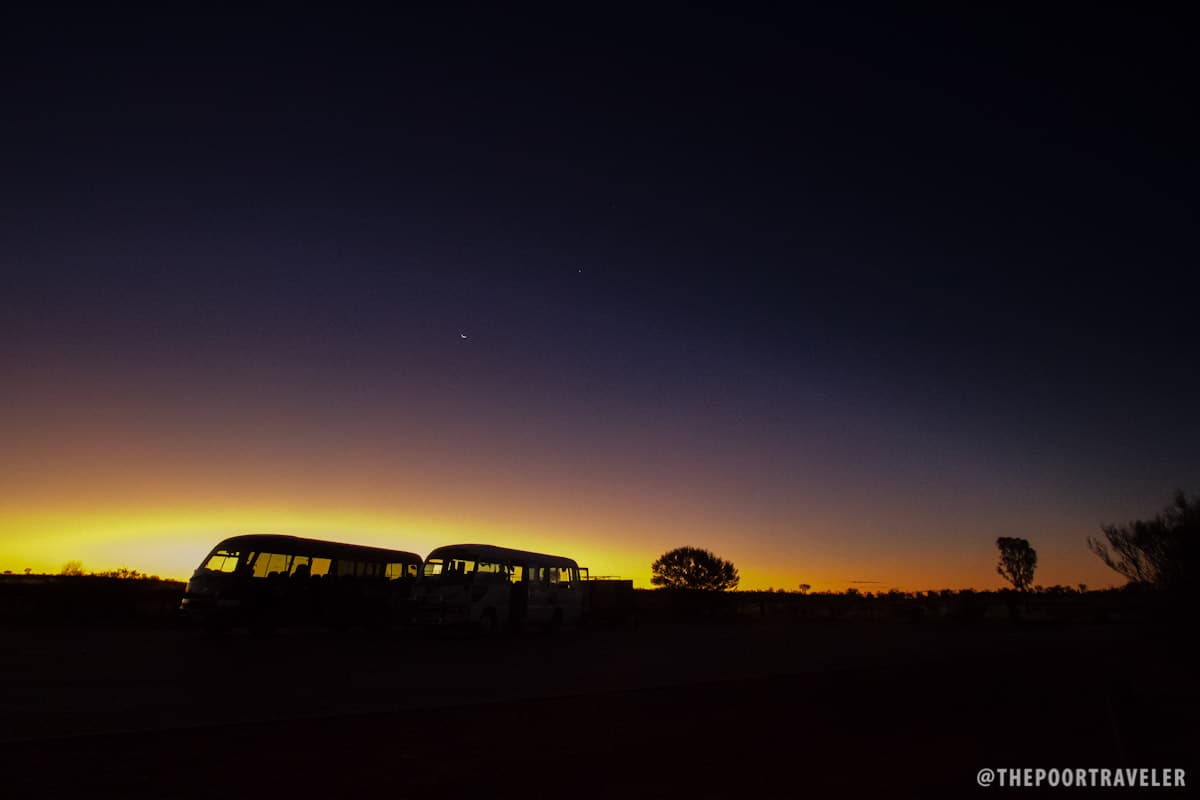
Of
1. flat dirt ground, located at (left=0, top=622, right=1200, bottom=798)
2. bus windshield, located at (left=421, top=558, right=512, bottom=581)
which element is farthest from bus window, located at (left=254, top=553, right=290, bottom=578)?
bus windshield, located at (left=421, top=558, right=512, bottom=581)

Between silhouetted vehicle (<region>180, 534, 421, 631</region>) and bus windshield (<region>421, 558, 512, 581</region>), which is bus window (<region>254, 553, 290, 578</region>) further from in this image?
bus windshield (<region>421, 558, 512, 581</region>)

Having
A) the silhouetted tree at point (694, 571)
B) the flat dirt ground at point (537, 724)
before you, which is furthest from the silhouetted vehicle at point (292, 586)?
the silhouetted tree at point (694, 571)

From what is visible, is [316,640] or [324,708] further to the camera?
[316,640]

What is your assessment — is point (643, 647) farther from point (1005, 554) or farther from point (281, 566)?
point (1005, 554)

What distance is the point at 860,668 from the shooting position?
16.3m

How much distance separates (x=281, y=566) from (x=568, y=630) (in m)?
13.9

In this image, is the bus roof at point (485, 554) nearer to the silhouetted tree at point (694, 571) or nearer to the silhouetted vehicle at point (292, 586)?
the silhouetted vehicle at point (292, 586)

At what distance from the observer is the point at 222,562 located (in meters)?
20.1

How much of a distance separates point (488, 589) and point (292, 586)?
608cm

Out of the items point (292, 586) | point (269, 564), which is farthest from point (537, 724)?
point (292, 586)

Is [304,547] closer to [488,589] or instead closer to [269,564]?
[269,564]

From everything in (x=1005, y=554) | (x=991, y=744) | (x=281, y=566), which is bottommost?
(x=991, y=744)

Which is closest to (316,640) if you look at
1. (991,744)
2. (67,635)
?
(67,635)

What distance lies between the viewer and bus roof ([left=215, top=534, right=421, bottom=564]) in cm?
2036
